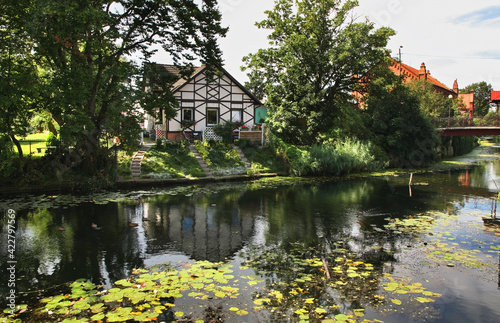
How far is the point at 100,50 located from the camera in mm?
17391

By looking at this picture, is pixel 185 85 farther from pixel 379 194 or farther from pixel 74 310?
pixel 74 310

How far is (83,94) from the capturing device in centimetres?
1750

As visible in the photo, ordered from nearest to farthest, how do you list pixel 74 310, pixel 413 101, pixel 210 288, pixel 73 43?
1. pixel 74 310
2. pixel 210 288
3. pixel 73 43
4. pixel 413 101

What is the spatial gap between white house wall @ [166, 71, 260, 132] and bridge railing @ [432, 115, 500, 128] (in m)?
20.8

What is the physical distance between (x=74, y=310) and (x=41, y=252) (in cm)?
419

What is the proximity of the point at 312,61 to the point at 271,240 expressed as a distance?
23.0 metres

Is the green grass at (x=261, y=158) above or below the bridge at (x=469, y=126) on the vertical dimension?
below

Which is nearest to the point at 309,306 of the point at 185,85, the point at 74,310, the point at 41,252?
Result: the point at 74,310

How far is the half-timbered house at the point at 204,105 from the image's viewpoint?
30.3 meters

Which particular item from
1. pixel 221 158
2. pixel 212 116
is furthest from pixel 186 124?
pixel 221 158

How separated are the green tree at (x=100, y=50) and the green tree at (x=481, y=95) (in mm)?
94336

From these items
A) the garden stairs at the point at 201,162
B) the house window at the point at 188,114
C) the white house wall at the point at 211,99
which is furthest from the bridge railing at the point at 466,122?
the garden stairs at the point at 201,162

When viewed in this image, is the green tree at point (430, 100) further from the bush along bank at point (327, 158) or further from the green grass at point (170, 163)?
the green grass at point (170, 163)

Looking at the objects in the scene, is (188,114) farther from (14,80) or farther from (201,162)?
(14,80)
